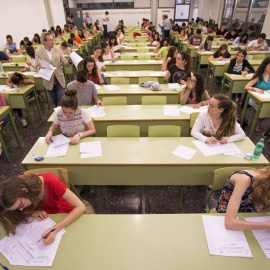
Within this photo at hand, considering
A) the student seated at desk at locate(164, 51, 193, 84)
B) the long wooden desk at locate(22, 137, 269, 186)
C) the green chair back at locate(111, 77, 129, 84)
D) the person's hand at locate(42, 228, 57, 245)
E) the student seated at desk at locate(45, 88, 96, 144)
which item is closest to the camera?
the person's hand at locate(42, 228, 57, 245)

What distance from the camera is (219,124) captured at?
2.46m

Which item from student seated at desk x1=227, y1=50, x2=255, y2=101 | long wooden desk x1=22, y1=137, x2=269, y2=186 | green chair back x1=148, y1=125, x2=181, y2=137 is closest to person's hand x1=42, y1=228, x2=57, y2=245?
long wooden desk x1=22, y1=137, x2=269, y2=186

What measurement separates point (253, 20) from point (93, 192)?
34.6 feet

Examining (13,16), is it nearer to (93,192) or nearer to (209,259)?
(93,192)

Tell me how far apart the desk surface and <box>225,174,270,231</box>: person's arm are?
7 cm

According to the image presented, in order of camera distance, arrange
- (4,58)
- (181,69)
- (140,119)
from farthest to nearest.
→ (4,58) < (181,69) < (140,119)

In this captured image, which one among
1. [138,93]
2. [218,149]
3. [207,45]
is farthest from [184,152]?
[207,45]

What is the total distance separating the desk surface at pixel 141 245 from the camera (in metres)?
1.28

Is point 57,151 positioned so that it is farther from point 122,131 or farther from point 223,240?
point 223,240

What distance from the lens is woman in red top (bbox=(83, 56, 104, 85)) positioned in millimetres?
3713

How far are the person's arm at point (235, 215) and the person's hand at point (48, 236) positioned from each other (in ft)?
3.96

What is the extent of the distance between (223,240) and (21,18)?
10.4 meters

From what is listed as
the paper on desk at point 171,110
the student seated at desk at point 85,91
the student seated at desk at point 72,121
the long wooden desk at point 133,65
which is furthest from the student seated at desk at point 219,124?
the long wooden desk at point 133,65

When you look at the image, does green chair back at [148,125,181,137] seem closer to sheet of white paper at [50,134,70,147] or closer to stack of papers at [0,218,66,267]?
sheet of white paper at [50,134,70,147]
